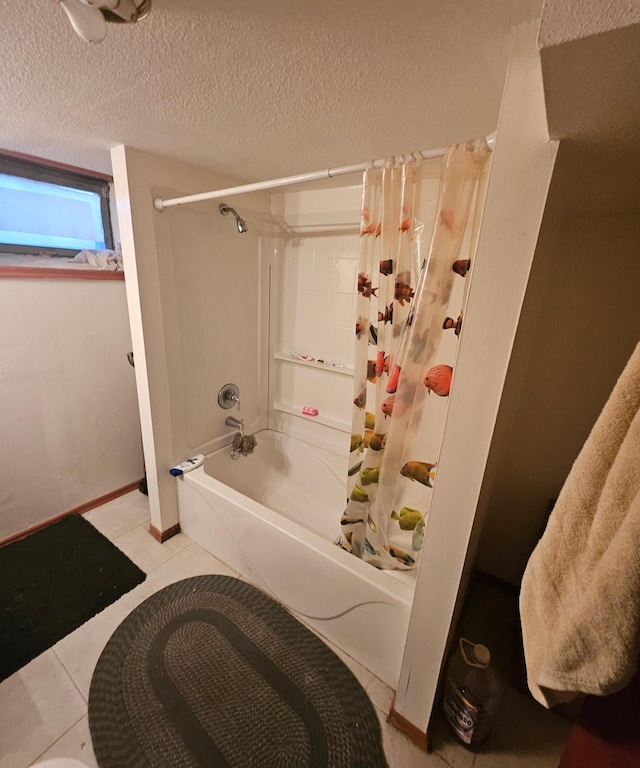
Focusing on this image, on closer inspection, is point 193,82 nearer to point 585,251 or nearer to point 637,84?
point 637,84

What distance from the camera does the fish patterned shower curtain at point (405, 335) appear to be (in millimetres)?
1008

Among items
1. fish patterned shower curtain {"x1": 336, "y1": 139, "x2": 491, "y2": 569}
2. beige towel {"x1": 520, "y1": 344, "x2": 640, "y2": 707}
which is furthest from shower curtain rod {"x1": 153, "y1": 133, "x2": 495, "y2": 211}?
beige towel {"x1": 520, "y1": 344, "x2": 640, "y2": 707}

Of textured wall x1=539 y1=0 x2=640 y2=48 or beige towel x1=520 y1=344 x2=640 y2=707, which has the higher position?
textured wall x1=539 y1=0 x2=640 y2=48

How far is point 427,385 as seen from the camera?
1176 mm

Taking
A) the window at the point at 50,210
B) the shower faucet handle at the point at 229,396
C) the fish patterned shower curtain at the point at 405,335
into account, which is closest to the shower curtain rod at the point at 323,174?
the fish patterned shower curtain at the point at 405,335

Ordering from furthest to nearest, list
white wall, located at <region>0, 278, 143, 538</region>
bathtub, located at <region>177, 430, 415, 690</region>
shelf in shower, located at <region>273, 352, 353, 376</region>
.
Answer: shelf in shower, located at <region>273, 352, 353, 376</region> → white wall, located at <region>0, 278, 143, 538</region> → bathtub, located at <region>177, 430, 415, 690</region>

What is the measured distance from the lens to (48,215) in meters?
1.72

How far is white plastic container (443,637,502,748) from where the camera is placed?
100cm

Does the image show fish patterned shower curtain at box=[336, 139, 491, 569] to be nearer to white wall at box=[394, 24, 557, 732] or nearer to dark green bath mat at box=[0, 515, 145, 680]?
white wall at box=[394, 24, 557, 732]

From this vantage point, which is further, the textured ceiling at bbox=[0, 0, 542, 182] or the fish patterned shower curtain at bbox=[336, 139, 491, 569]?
the fish patterned shower curtain at bbox=[336, 139, 491, 569]

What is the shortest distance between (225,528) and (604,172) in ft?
6.20

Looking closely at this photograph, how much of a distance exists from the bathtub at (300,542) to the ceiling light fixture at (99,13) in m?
1.53

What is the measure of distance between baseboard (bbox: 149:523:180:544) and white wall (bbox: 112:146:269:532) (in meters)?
0.03

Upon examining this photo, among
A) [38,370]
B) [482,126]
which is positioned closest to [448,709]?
[482,126]
